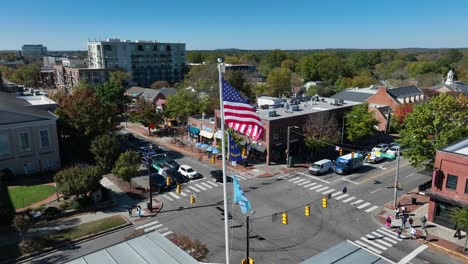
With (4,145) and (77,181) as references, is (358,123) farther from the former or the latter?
(4,145)

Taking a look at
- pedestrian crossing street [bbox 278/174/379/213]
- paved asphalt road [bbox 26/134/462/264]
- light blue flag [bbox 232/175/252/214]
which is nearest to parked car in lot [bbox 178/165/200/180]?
paved asphalt road [bbox 26/134/462/264]

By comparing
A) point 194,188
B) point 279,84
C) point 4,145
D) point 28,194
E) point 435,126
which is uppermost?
point 279,84

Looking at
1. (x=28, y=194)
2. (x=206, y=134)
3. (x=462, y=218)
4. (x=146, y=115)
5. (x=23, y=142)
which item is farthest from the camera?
(x=146, y=115)

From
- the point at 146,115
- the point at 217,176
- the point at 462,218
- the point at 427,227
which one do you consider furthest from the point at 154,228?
the point at 146,115

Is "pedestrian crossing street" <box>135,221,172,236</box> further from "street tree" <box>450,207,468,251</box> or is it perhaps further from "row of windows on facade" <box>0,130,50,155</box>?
"row of windows on facade" <box>0,130,50,155</box>

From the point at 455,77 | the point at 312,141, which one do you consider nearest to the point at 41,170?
the point at 312,141

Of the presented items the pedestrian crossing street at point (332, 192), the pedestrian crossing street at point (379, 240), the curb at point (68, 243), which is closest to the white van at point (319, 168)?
the pedestrian crossing street at point (332, 192)
